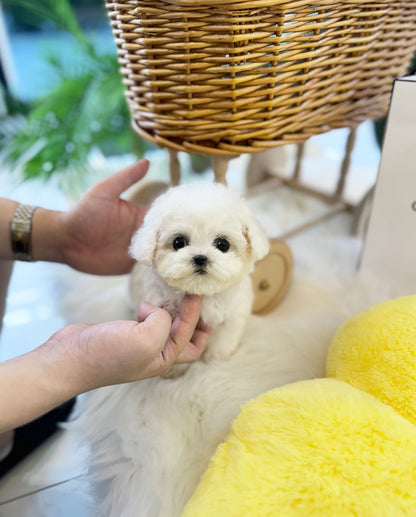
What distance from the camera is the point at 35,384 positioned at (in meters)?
0.58

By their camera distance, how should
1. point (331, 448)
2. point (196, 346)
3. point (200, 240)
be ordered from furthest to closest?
point (196, 346) < point (200, 240) < point (331, 448)

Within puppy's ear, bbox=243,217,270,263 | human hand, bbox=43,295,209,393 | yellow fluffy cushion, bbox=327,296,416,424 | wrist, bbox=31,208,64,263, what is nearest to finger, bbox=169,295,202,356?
human hand, bbox=43,295,209,393

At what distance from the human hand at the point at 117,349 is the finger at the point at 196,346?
0.08m

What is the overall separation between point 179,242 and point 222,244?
0.07 m

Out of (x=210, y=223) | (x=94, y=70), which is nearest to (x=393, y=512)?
(x=210, y=223)

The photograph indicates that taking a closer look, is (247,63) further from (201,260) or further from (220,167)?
(201,260)

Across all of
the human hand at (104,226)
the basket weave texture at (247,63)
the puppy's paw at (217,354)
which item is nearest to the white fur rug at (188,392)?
the puppy's paw at (217,354)

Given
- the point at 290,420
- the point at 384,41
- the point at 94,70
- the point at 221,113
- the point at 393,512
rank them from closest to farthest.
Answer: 1. the point at 393,512
2. the point at 290,420
3. the point at 221,113
4. the point at 384,41
5. the point at 94,70

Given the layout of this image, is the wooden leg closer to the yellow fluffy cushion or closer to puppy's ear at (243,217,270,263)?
puppy's ear at (243,217,270,263)

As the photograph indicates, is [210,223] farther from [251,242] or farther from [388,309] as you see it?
→ [388,309]

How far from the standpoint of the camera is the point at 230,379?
2.61 ft

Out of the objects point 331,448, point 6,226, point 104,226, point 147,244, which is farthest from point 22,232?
point 331,448

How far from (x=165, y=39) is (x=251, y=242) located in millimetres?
358

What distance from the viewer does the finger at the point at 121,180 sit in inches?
35.3
